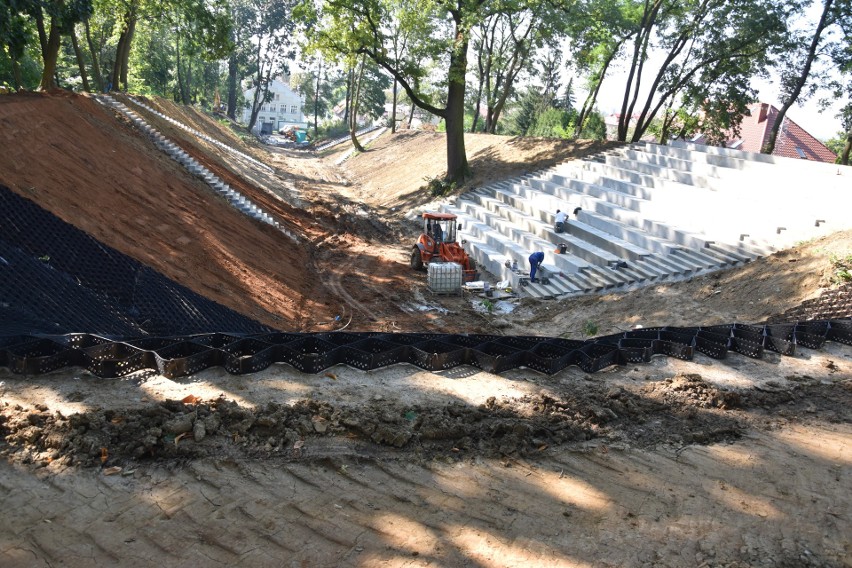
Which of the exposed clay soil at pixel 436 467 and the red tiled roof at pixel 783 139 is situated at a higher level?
the red tiled roof at pixel 783 139

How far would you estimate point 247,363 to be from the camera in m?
6.26

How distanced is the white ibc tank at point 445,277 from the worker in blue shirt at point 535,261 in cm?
203

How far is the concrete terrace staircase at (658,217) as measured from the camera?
48.4 feet

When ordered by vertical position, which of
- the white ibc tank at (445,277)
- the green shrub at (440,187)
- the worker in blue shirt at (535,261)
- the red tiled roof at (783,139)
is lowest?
the white ibc tank at (445,277)

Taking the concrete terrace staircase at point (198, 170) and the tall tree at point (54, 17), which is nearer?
the tall tree at point (54, 17)

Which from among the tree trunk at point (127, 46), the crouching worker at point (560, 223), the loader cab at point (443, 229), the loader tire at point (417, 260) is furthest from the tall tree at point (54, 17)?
the crouching worker at point (560, 223)

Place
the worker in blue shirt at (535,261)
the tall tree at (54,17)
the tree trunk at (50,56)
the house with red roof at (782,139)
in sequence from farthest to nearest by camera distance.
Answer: the house with red roof at (782,139) < the tree trunk at (50,56) < the worker in blue shirt at (535,261) < the tall tree at (54,17)

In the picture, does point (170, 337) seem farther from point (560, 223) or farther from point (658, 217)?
point (658, 217)

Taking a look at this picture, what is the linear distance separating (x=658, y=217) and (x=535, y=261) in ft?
14.8

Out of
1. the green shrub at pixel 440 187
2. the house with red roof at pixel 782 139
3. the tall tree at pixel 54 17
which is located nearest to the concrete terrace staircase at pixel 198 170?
the tall tree at pixel 54 17

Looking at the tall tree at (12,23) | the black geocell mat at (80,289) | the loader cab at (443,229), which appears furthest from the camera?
the loader cab at (443,229)

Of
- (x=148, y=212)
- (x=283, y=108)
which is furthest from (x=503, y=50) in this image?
(x=283, y=108)

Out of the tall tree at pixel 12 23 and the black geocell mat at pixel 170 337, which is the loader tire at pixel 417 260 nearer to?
the black geocell mat at pixel 170 337

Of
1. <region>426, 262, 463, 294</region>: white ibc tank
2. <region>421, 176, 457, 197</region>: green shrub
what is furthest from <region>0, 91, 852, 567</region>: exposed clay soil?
<region>421, 176, 457, 197</region>: green shrub
